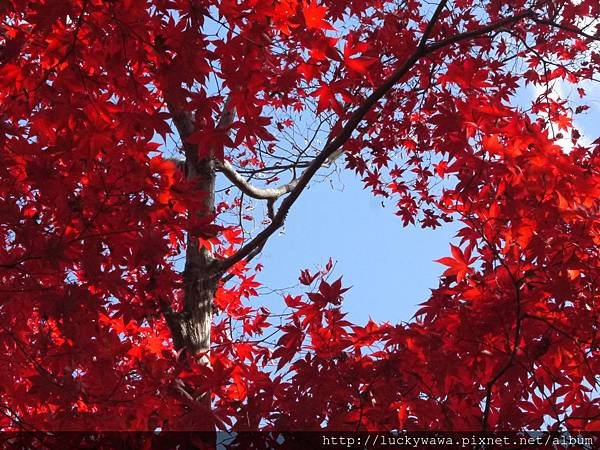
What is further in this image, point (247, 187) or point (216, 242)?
point (247, 187)

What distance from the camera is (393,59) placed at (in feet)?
18.2

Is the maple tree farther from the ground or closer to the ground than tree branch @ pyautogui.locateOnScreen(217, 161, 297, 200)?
closer to the ground

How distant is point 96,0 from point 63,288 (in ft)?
4.79

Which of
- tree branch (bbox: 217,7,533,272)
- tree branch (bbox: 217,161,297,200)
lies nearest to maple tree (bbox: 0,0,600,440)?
tree branch (bbox: 217,7,533,272)

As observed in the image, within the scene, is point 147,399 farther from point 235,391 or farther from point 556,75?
point 556,75

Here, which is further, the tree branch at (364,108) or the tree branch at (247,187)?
the tree branch at (247,187)

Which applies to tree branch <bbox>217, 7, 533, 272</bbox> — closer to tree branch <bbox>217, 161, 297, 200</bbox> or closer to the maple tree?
the maple tree

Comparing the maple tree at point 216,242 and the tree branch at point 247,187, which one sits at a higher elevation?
the tree branch at point 247,187

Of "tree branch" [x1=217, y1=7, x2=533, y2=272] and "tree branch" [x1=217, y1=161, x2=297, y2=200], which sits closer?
"tree branch" [x1=217, y1=7, x2=533, y2=272]

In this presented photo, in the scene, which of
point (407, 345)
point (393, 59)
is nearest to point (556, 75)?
point (393, 59)

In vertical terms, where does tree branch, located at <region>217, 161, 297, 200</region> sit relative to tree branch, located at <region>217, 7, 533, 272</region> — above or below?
above

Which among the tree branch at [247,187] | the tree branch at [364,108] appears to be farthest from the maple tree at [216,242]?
the tree branch at [247,187]

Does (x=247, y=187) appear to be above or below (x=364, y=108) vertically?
above

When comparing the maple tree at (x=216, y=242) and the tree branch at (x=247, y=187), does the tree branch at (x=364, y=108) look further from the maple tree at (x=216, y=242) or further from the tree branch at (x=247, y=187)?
the tree branch at (x=247, y=187)
